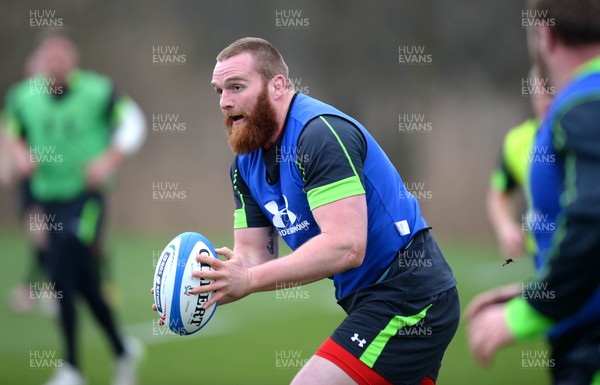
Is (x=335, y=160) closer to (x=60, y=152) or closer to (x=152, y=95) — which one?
(x=60, y=152)

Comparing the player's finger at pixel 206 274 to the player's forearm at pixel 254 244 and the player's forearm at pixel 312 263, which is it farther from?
the player's forearm at pixel 254 244

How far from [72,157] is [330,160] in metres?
5.08

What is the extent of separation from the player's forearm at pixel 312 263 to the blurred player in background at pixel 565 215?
0.90 metres

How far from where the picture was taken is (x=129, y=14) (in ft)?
66.0

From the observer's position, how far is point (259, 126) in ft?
13.7

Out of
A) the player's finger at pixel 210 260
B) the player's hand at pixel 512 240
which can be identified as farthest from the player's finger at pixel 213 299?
the player's hand at pixel 512 240

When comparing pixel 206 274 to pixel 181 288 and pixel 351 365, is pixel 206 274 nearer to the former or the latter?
pixel 181 288

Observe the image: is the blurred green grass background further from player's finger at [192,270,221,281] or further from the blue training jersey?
player's finger at [192,270,221,281]

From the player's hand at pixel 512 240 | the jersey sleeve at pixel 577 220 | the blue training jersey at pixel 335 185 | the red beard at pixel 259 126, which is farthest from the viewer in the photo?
the player's hand at pixel 512 240

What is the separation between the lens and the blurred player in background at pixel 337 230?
12.1ft

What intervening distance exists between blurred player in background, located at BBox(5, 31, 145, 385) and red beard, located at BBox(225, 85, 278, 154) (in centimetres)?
380

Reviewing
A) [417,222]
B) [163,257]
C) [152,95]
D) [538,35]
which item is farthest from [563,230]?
[152,95]

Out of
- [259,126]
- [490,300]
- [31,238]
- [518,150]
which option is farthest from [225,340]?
[490,300]

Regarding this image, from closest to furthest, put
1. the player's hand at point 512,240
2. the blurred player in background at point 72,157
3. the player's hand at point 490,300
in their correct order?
the player's hand at point 490,300 → the player's hand at point 512,240 → the blurred player in background at point 72,157
